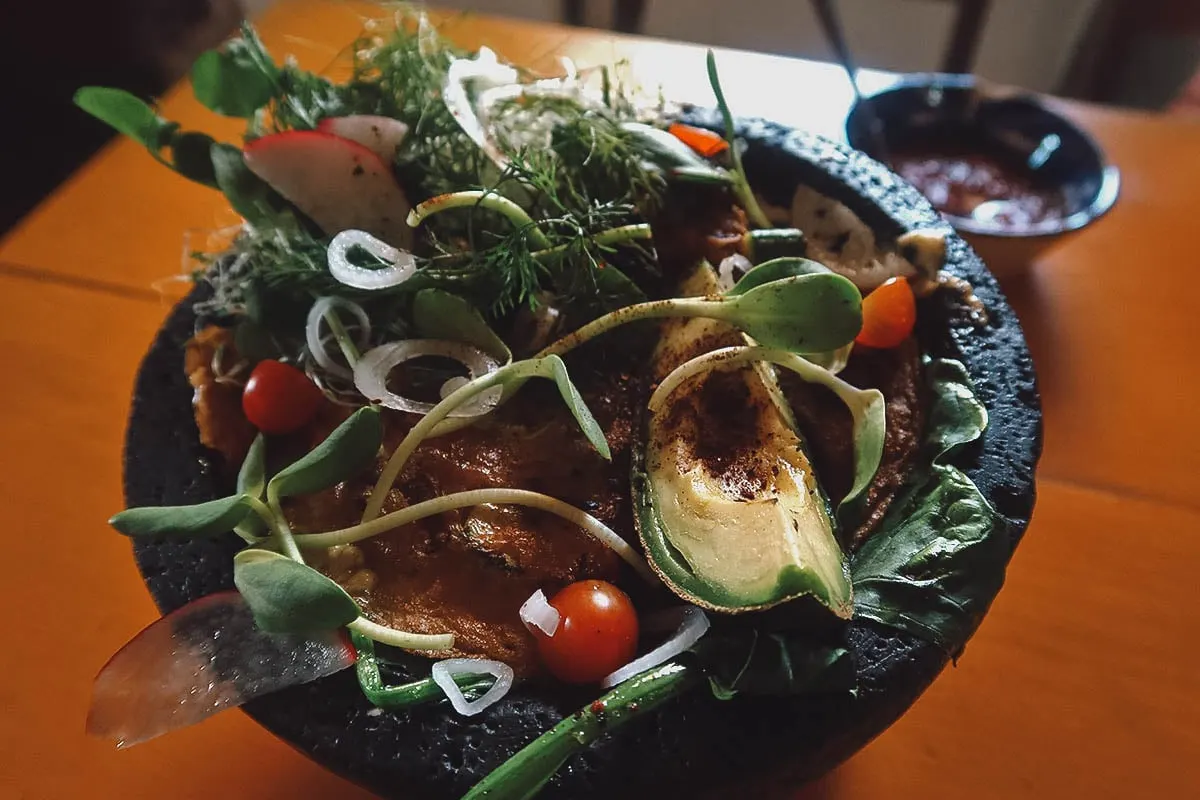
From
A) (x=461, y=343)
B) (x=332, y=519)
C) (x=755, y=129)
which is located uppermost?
(x=755, y=129)

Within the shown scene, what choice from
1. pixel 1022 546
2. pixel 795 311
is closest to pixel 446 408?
pixel 795 311

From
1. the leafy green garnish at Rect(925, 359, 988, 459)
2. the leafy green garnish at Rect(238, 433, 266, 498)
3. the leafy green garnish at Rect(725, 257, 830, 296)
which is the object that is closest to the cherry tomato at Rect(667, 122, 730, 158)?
the leafy green garnish at Rect(725, 257, 830, 296)

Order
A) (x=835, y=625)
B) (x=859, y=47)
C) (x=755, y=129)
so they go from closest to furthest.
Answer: (x=835, y=625), (x=755, y=129), (x=859, y=47)

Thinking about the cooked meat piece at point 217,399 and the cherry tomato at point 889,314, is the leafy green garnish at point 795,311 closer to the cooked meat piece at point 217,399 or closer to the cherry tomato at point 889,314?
the cherry tomato at point 889,314

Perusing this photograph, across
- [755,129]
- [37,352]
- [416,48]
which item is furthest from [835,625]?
[37,352]

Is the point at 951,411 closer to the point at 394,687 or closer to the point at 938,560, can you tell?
the point at 938,560

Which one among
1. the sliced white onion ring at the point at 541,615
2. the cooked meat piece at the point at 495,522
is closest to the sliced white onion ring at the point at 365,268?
the cooked meat piece at the point at 495,522

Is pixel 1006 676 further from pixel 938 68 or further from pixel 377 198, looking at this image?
pixel 938 68
